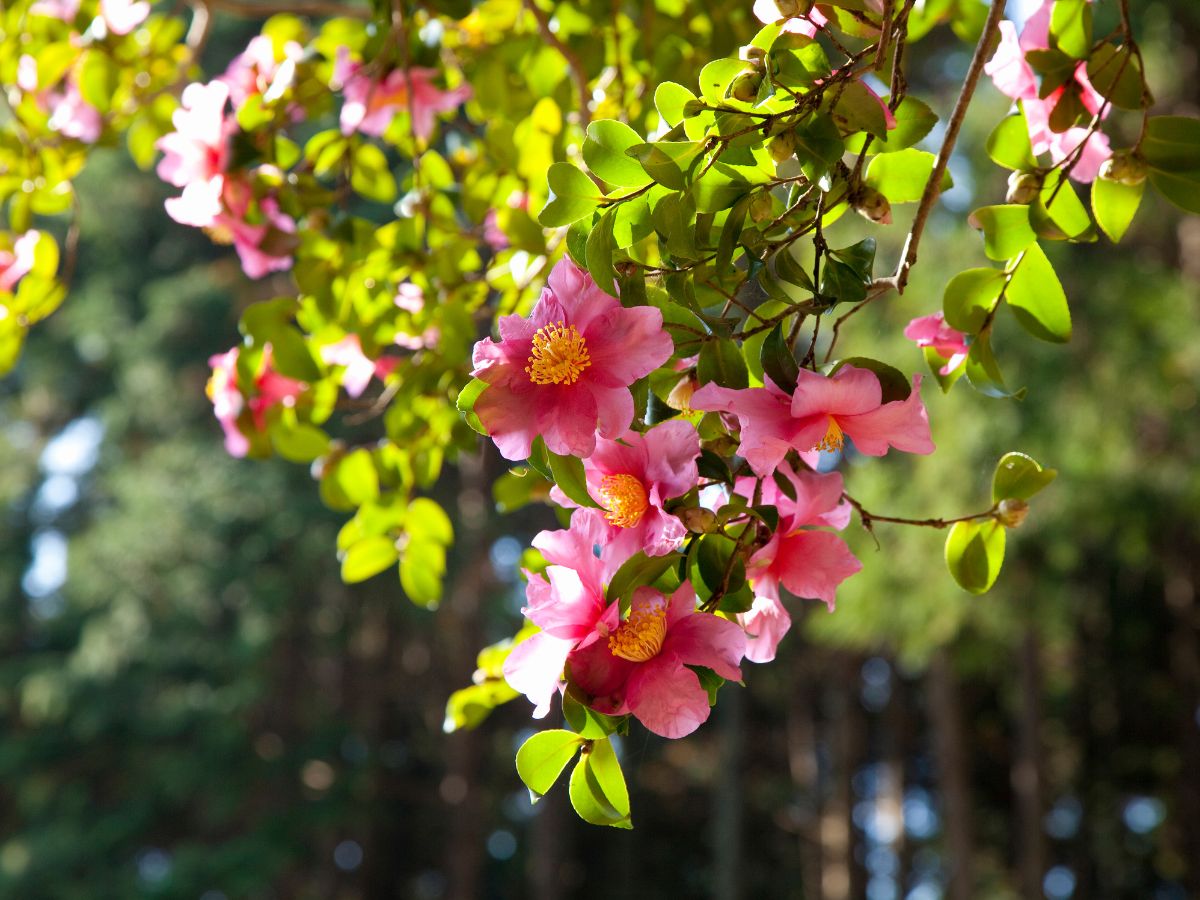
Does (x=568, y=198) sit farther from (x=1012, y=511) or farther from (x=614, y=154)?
(x=1012, y=511)

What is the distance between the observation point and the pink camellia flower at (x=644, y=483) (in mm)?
552

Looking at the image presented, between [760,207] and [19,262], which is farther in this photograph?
[19,262]

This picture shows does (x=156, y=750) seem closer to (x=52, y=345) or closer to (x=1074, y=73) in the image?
(x=52, y=345)

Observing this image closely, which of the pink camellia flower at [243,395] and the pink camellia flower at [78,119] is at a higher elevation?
the pink camellia flower at [78,119]

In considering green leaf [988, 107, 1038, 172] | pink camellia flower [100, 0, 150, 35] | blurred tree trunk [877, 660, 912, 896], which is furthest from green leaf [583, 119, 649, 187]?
blurred tree trunk [877, 660, 912, 896]

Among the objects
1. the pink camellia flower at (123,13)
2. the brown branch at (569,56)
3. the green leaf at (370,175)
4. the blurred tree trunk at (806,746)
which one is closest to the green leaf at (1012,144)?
the brown branch at (569,56)

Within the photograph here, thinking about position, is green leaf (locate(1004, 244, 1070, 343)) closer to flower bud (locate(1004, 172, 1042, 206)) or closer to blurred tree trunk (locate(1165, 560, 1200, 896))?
flower bud (locate(1004, 172, 1042, 206))

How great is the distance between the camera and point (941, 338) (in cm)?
69

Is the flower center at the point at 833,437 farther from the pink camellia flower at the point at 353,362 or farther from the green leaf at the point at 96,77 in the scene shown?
the green leaf at the point at 96,77

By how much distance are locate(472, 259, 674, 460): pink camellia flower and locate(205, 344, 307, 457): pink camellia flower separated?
1.75 feet

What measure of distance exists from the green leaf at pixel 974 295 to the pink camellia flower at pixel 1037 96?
8cm

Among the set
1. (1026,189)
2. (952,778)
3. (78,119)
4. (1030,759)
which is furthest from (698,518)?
(1030,759)

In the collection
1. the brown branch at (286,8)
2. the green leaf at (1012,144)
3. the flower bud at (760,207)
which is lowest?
the brown branch at (286,8)

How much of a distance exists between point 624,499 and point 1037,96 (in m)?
0.33
